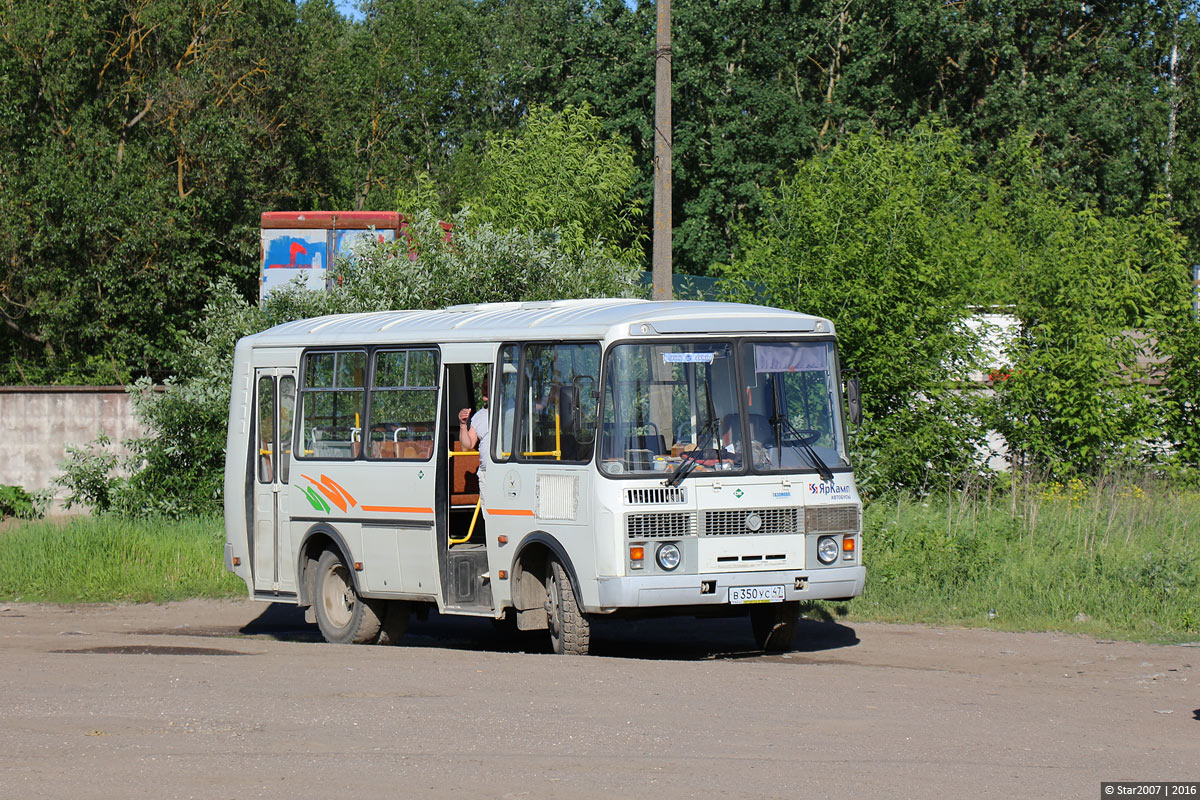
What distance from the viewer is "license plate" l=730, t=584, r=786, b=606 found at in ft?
38.9

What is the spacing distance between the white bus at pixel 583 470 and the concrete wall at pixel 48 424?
41.9 ft

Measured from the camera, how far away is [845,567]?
1230 cm

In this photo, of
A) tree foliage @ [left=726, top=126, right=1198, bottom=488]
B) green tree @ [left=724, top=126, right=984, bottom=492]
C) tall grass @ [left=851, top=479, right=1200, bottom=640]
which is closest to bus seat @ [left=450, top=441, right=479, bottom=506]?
tall grass @ [left=851, top=479, right=1200, bottom=640]

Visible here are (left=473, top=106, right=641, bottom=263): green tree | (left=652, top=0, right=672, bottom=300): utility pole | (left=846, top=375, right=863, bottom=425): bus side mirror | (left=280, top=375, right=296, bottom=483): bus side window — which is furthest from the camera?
(left=473, top=106, right=641, bottom=263): green tree

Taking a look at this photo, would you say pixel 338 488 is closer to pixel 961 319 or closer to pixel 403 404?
pixel 403 404

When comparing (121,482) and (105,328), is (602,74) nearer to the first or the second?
(105,328)

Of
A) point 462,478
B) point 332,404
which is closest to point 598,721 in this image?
point 462,478

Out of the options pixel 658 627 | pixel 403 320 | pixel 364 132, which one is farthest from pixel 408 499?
pixel 364 132

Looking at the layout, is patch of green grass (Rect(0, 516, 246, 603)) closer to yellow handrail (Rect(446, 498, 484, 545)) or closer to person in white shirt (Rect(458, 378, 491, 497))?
yellow handrail (Rect(446, 498, 484, 545))

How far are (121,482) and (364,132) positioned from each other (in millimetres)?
32508

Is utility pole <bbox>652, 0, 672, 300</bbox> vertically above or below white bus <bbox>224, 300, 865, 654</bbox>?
above

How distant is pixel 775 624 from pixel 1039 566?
4.27 meters

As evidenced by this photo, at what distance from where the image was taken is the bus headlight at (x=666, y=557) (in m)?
11.6

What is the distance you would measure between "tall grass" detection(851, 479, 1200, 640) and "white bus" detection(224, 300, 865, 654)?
3.17 meters
